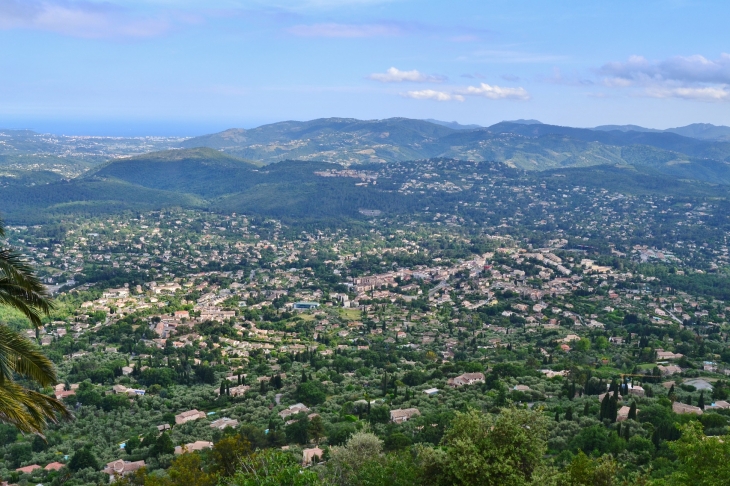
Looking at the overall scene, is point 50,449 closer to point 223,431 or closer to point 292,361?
point 223,431

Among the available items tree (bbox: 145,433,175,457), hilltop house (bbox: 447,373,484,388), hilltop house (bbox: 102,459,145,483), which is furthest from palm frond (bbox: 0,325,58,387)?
hilltop house (bbox: 447,373,484,388)

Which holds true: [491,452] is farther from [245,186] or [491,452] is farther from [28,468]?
[245,186]

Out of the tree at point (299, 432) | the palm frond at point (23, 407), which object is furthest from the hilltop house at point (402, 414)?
the palm frond at point (23, 407)

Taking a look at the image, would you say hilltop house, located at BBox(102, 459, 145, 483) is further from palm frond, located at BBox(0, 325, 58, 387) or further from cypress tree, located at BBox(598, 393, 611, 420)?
cypress tree, located at BBox(598, 393, 611, 420)

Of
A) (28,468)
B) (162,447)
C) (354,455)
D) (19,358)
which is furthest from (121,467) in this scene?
(19,358)

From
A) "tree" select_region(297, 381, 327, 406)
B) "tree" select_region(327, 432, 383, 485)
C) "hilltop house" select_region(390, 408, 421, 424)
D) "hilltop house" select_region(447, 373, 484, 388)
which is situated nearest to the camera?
"tree" select_region(327, 432, 383, 485)

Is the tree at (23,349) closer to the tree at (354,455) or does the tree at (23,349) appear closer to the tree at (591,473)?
the tree at (354,455)
